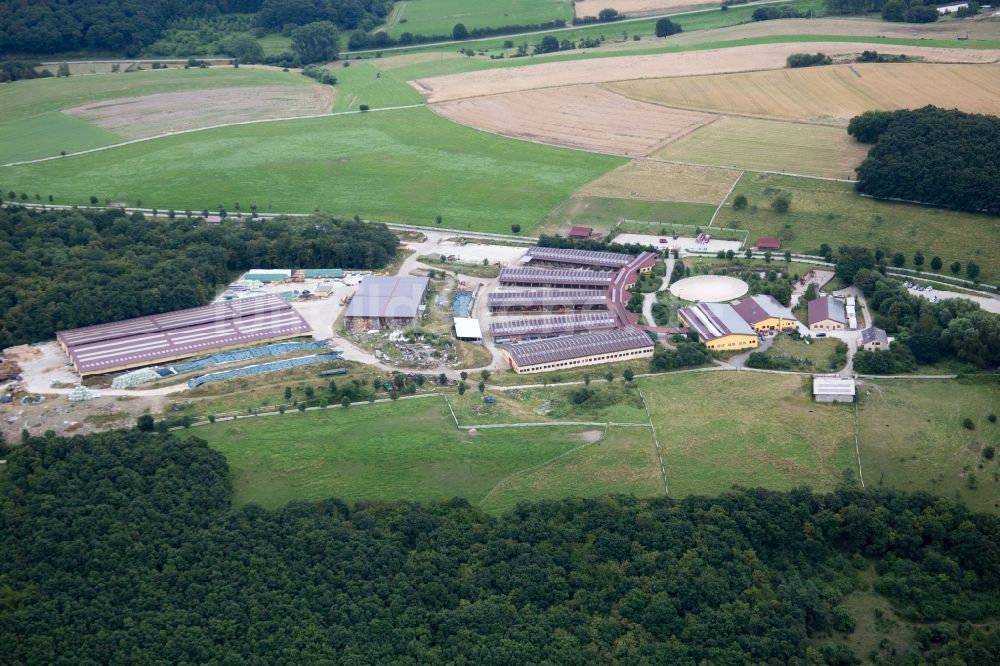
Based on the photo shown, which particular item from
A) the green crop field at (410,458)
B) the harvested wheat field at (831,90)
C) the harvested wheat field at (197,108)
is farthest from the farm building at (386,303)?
the harvested wheat field at (831,90)

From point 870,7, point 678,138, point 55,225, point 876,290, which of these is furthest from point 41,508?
point 870,7

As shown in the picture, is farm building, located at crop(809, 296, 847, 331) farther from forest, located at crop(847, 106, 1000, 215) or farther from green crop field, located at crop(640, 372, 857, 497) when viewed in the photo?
forest, located at crop(847, 106, 1000, 215)

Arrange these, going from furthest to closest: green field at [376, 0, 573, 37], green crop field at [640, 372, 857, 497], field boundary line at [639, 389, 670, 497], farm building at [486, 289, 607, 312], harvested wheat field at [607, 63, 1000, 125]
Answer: green field at [376, 0, 573, 37] < harvested wheat field at [607, 63, 1000, 125] < farm building at [486, 289, 607, 312] < green crop field at [640, 372, 857, 497] < field boundary line at [639, 389, 670, 497]

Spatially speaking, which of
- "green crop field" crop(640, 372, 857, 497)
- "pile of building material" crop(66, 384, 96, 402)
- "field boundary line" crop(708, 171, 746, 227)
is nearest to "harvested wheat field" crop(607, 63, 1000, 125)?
"field boundary line" crop(708, 171, 746, 227)

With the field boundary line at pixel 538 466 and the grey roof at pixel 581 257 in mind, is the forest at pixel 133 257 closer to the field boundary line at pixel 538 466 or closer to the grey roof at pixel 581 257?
the grey roof at pixel 581 257

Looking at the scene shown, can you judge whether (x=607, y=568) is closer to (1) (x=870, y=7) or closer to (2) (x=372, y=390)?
(2) (x=372, y=390)

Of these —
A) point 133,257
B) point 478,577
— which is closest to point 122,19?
point 133,257

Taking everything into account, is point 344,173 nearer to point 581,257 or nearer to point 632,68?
point 581,257
